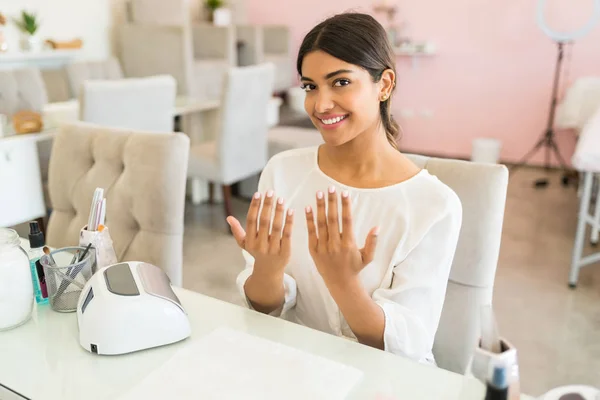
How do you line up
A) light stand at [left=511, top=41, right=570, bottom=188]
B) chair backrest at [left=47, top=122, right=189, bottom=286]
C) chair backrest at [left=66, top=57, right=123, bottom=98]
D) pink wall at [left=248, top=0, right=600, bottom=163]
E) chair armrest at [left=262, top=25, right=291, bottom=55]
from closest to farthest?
chair backrest at [left=47, top=122, right=189, bottom=286]
chair backrest at [left=66, top=57, right=123, bottom=98]
light stand at [left=511, top=41, right=570, bottom=188]
pink wall at [left=248, top=0, right=600, bottom=163]
chair armrest at [left=262, top=25, right=291, bottom=55]

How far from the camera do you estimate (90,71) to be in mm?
3424

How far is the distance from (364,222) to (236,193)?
2.68 meters

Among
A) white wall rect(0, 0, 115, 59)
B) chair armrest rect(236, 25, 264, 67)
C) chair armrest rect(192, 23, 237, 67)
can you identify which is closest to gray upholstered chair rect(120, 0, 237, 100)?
chair armrest rect(192, 23, 237, 67)

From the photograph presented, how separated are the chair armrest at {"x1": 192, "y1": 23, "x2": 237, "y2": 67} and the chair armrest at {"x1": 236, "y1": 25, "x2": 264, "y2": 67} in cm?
45

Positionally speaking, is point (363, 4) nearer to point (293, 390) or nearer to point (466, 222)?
point (466, 222)

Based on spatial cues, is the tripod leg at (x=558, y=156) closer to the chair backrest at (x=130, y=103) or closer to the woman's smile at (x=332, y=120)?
the chair backrest at (x=130, y=103)

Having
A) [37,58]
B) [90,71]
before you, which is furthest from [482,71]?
[37,58]

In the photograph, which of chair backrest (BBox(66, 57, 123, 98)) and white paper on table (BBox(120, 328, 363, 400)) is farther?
chair backrest (BBox(66, 57, 123, 98))

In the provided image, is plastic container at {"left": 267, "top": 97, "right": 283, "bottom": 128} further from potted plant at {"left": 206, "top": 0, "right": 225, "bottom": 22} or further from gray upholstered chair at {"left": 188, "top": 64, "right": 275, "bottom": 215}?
potted plant at {"left": 206, "top": 0, "right": 225, "bottom": 22}

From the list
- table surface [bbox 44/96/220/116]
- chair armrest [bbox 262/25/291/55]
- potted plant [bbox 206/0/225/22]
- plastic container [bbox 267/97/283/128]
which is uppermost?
potted plant [bbox 206/0/225/22]

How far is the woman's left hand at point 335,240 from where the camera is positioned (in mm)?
732

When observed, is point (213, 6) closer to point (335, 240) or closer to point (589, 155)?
point (589, 155)

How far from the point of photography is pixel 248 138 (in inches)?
115

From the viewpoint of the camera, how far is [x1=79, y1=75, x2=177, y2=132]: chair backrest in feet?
7.25
